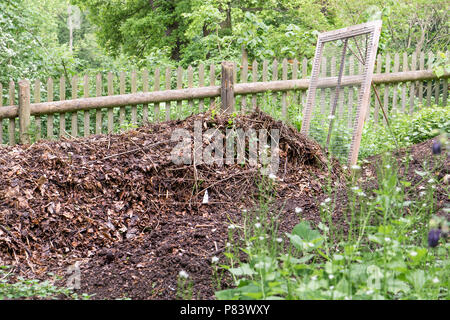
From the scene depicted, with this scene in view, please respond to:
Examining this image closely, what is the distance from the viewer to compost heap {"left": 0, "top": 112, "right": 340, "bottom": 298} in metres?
3.30

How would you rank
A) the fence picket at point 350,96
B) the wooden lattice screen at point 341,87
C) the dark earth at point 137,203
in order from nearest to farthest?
the dark earth at point 137,203
the wooden lattice screen at point 341,87
the fence picket at point 350,96

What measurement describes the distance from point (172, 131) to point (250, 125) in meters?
A: 0.78

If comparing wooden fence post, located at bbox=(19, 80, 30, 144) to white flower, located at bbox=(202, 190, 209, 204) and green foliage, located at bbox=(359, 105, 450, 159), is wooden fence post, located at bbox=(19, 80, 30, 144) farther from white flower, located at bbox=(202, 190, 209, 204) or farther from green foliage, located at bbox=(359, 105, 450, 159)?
green foliage, located at bbox=(359, 105, 450, 159)

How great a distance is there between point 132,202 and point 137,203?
4 centimetres

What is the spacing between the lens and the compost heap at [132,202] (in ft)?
10.8

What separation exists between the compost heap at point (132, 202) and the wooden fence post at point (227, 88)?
1.89 metres

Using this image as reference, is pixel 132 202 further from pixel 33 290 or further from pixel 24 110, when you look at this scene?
pixel 24 110

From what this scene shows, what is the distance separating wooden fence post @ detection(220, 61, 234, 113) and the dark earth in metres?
1.89

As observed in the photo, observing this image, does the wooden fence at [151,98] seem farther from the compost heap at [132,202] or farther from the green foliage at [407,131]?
the compost heap at [132,202]

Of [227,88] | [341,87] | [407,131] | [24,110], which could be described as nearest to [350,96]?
[341,87]

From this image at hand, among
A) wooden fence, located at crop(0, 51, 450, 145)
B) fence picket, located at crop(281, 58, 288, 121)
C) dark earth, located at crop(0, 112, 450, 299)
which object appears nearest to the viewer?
dark earth, located at crop(0, 112, 450, 299)

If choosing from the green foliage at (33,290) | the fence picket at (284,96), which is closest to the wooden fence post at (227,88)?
the fence picket at (284,96)

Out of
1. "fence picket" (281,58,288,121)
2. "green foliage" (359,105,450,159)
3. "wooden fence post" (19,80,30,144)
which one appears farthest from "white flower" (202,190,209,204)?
"fence picket" (281,58,288,121)

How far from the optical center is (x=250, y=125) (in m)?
4.86
